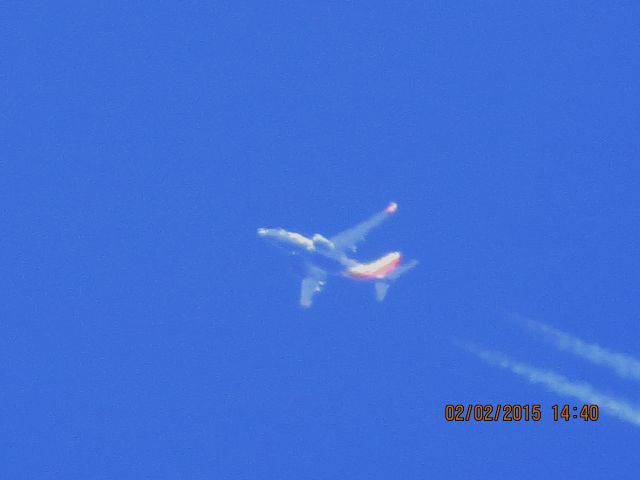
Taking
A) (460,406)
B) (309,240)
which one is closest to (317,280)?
(309,240)

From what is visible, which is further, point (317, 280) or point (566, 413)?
point (317, 280)

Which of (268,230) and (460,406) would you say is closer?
(460,406)

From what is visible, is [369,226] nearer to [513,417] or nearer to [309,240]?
[309,240]

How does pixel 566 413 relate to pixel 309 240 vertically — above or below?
below

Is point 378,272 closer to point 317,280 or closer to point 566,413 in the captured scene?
point 317,280

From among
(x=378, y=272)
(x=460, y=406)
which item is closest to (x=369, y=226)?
(x=378, y=272)

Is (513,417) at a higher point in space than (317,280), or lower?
lower
